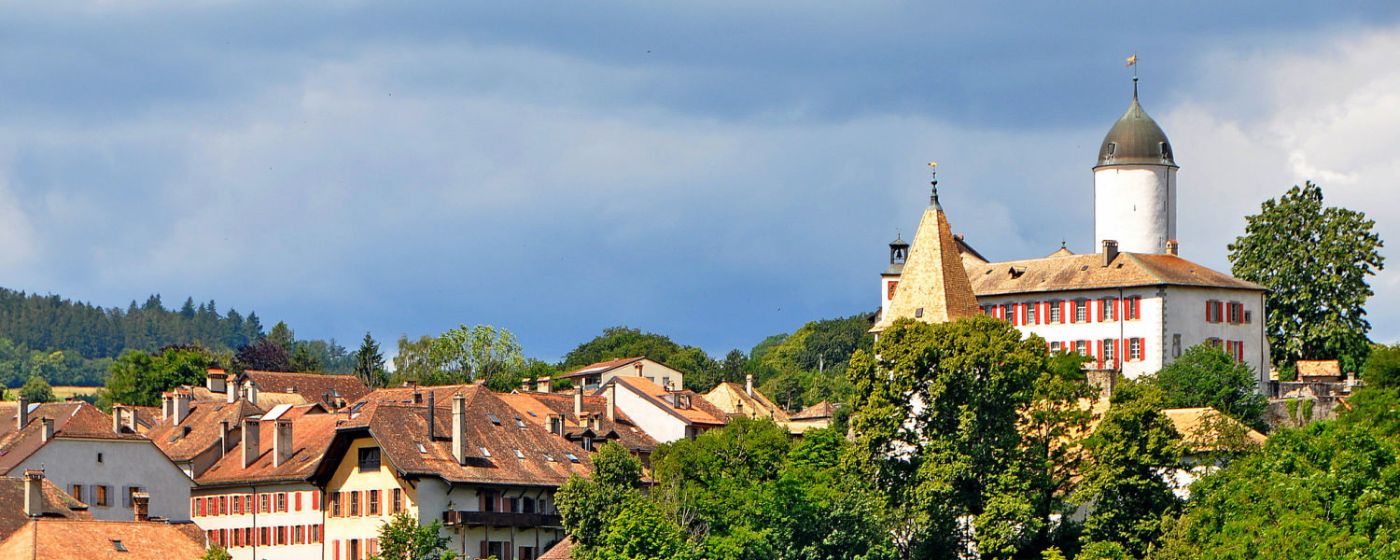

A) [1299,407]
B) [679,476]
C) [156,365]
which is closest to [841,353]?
[156,365]

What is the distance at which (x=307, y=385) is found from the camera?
11838 cm

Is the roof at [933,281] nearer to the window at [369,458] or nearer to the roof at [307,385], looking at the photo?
the window at [369,458]

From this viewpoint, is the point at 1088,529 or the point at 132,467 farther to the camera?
the point at 132,467

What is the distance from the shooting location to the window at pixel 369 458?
83.1 m

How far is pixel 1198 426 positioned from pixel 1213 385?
483 inches

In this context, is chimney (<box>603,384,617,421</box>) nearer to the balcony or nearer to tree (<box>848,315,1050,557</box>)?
the balcony

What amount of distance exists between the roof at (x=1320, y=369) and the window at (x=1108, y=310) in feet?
28.7

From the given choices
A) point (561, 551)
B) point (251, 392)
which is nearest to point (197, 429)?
point (251, 392)

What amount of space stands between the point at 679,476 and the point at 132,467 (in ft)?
68.9

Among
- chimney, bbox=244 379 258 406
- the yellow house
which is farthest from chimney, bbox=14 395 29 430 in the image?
the yellow house

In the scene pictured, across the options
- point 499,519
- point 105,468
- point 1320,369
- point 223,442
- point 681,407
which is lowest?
point 499,519

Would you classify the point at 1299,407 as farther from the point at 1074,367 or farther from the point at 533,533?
the point at 533,533

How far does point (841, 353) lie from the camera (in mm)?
179875

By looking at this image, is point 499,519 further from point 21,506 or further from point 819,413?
point 819,413
